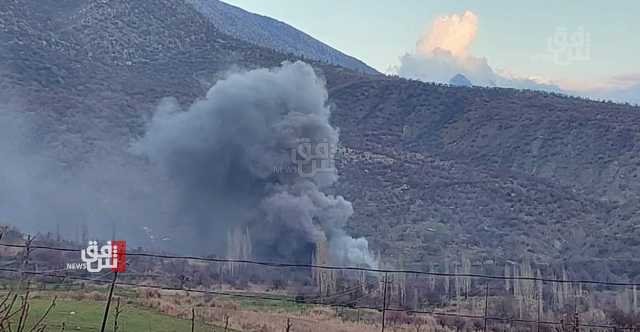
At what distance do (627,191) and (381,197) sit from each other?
15.3 metres

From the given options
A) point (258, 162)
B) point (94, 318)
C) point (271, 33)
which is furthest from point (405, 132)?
point (94, 318)

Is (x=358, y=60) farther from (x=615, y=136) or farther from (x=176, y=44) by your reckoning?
(x=615, y=136)

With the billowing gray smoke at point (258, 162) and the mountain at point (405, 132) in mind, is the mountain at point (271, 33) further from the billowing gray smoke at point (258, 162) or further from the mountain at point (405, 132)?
the billowing gray smoke at point (258, 162)

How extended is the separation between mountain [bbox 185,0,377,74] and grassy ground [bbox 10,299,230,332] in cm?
7576

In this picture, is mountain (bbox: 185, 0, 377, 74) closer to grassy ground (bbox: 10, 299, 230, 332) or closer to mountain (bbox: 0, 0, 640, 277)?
mountain (bbox: 0, 0, 640, 277)

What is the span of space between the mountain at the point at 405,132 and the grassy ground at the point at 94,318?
21.3 m

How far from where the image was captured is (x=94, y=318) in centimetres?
1594

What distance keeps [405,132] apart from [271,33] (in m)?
48.0

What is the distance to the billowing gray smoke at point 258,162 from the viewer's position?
138 feet

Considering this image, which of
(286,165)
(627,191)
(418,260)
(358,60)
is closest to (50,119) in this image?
(286,165)

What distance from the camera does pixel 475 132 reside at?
2475 inches

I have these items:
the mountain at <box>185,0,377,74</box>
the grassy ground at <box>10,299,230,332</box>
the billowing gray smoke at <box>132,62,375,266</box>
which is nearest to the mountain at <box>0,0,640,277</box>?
the billowing gray smoke at <box>132,62,375,266</box>

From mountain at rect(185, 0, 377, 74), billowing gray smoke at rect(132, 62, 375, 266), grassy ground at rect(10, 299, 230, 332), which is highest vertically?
mountain at rect(185, 0, 377, 74)

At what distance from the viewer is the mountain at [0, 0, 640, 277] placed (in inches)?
1649
